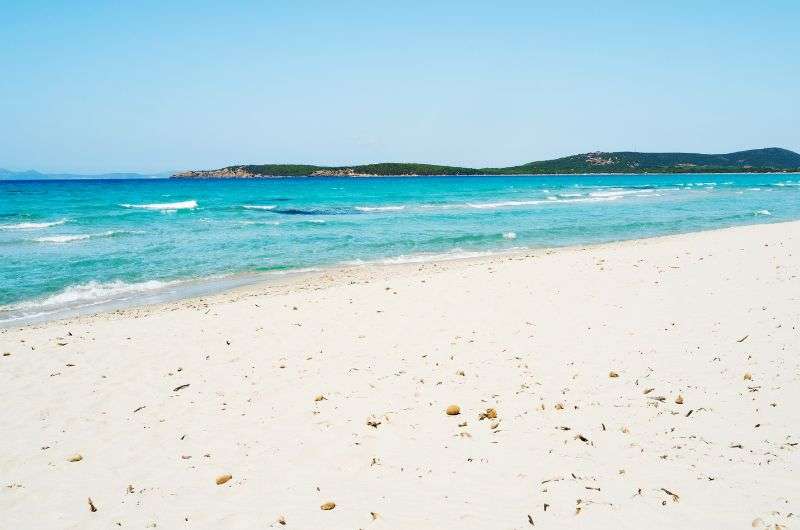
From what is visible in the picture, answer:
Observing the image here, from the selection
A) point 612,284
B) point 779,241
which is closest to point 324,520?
point 612,284

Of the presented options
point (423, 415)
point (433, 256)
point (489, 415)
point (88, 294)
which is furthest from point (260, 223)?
point (489, 415)

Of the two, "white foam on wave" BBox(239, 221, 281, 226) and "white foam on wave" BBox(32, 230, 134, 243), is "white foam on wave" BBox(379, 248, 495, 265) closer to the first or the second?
"white foam on wave" BBox(239, 221, 281, 226)

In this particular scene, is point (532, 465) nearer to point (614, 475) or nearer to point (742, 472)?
point (614, 475)

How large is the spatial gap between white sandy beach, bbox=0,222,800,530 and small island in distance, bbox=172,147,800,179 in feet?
501

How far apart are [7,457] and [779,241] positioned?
19542 mm

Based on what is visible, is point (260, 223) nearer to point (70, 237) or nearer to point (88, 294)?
point (70, 237)

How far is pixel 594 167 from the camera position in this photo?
179 m

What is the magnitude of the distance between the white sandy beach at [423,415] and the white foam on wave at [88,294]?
3.00 m

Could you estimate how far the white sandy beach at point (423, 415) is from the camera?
14.0 feet

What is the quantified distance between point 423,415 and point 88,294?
12370 millimetres

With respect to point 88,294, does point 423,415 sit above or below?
above

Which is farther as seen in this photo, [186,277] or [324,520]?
[186,277]

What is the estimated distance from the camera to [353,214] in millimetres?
39906

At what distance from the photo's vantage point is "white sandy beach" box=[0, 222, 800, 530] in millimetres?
4258
